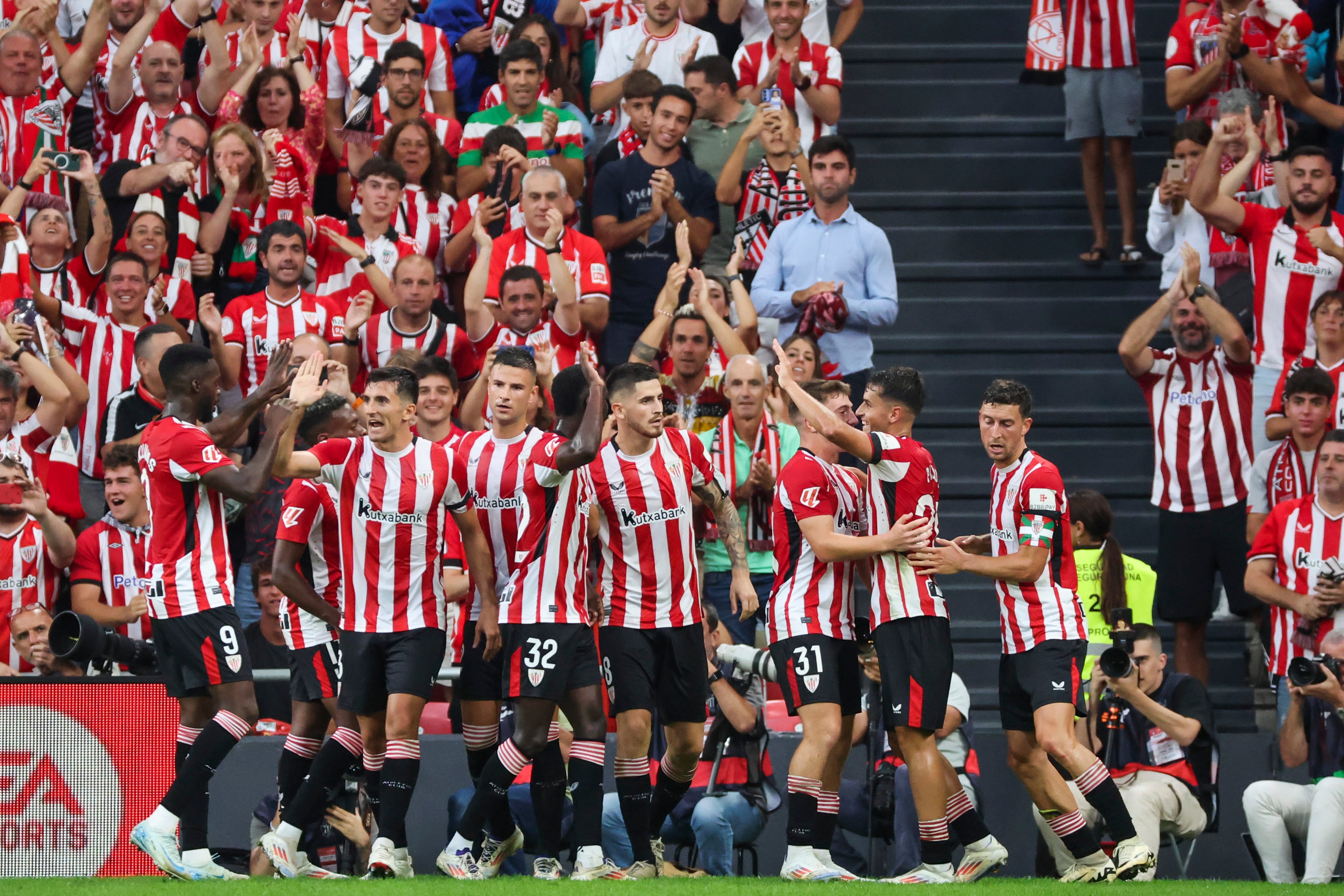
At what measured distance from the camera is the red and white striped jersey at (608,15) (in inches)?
540

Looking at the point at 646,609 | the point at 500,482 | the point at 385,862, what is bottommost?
the point at 385,862

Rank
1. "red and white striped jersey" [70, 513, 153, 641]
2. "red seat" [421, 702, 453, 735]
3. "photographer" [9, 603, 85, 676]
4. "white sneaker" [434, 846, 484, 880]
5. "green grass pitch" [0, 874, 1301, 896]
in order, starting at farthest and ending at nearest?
"red seat" [421, 702, 453, 735], "red and white striped jersey" [70, 513, 153, 641], "photographer" [9, 603, 85, 676], "white sneaker" [434, 846, 484, 880], "green grass pitch" [0, 874, 1301, 896]

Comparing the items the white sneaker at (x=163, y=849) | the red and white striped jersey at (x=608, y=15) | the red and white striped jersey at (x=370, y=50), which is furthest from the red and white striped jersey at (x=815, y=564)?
the red and white striped jersey at (x=608, y=15)

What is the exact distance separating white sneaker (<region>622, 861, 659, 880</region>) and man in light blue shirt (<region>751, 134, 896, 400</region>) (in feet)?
13.3

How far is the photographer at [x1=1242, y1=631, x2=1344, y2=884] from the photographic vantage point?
8492 millimetres

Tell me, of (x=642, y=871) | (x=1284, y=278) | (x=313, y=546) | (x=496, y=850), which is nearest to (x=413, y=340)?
(x=313, y=546)

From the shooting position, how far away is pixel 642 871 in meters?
8.16

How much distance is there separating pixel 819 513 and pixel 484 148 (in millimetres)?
4958

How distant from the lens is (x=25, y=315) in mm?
10508

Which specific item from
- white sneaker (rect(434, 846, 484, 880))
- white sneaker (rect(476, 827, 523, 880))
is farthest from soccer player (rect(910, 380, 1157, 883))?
white sneaker (rect(434, 846, 484, 880))

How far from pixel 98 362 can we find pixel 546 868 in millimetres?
5151

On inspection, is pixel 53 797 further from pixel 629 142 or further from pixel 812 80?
pixel 812 80

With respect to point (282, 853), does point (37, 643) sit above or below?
above

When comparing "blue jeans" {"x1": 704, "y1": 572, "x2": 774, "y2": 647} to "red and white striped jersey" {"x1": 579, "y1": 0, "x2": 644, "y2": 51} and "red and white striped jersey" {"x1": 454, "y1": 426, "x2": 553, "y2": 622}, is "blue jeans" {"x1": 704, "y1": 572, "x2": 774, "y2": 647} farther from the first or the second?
"red and white striped jersey" {"x1": 579, "y1": 0, "x2": 644, "y2": 51}
